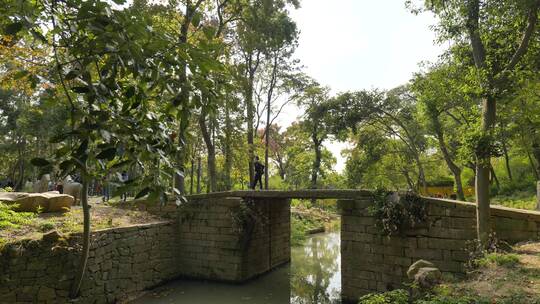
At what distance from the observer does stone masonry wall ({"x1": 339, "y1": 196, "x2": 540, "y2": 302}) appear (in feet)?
23.0

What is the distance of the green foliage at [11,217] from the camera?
7.65m

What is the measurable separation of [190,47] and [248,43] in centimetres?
1429

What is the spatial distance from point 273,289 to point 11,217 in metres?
6.76

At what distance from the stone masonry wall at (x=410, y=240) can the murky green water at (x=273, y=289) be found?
1568mm

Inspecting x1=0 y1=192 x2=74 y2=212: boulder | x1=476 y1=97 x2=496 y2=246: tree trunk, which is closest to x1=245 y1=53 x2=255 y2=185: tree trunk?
x1=0 y1=192 x2=74 y2=212: boulder

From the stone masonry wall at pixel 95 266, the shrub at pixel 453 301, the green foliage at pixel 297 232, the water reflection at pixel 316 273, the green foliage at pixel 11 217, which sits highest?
the green foliage at pixel 11 217

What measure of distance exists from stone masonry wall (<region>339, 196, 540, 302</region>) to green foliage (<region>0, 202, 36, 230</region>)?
7348 mm

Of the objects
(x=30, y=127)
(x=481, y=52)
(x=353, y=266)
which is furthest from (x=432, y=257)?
(x=30, y=127)

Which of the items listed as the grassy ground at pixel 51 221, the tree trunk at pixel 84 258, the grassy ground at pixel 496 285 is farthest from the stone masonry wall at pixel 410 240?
the grassy ground at pixel 51 221

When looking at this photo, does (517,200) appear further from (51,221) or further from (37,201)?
(37,201)

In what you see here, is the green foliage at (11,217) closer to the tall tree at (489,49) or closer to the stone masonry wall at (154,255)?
the stone masonry wall at (154,255)

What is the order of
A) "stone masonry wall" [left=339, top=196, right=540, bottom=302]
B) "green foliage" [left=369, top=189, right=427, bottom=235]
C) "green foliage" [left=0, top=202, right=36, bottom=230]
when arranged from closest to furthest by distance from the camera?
1. "stone masonry wall" [left=339, top=196, right=540, bottom=302]
2. "green foliage" [left=0, top=202, right=36, bottom=230]
3. "green foliage" [left=369, top=189, right=427, bottom=235]

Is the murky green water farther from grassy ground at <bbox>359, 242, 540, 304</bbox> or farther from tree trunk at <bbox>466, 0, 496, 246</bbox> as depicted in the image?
grassy ground at <bbox>359, 242, 540, 304</bbox>

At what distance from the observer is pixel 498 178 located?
2241 centimetres
